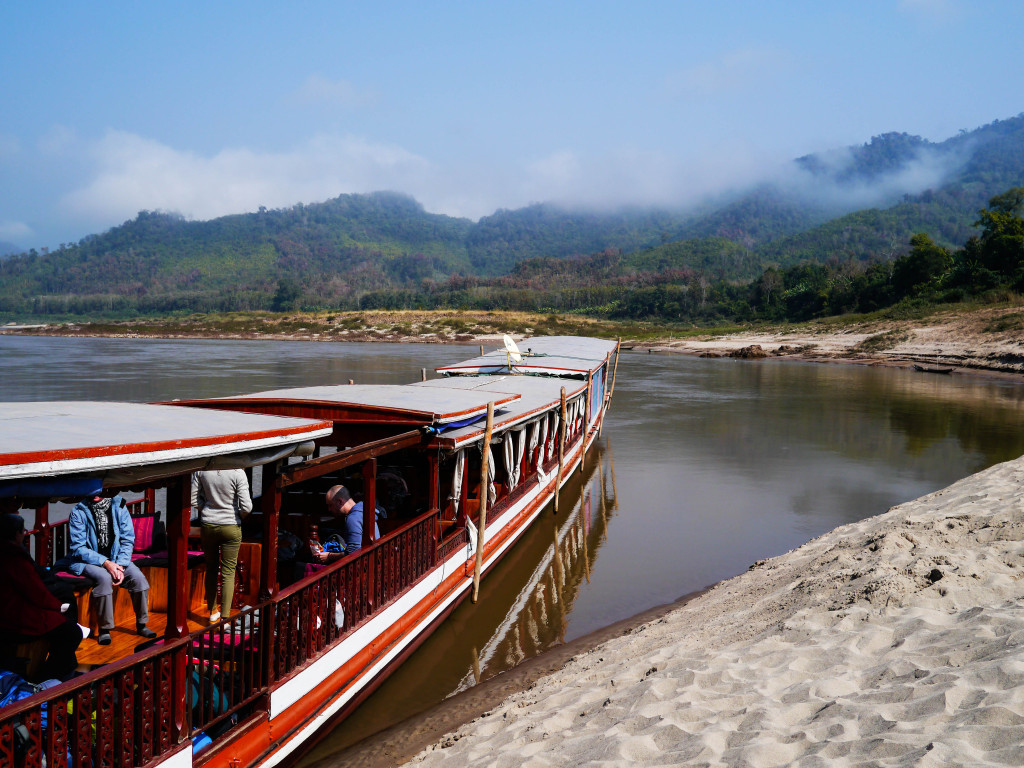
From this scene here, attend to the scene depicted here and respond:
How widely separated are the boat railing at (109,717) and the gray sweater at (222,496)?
159 cm

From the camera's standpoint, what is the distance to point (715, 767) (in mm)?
3270

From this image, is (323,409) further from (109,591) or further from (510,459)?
(510,459)

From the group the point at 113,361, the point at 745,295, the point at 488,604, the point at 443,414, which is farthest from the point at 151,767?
the point at 745,295

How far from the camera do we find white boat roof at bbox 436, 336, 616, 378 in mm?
14203

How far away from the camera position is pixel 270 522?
15.4 ft

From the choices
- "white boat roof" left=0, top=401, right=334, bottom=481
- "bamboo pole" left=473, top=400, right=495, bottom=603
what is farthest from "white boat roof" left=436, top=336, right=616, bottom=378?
"white boat roof" left=0, top=401, right=334, bottom=481

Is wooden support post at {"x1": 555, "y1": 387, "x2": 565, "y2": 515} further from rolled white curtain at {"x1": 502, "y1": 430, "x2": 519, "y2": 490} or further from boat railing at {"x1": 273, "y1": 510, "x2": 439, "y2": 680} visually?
boat railing at {"x1": 273, "y1": 510, "x2": 439, "y2": 680}

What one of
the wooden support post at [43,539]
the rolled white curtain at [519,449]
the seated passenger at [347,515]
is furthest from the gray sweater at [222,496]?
the rolled white curtain at [519,449]

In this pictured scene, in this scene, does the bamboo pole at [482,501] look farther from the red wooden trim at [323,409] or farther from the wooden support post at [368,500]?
the wooden support post at [368,500]

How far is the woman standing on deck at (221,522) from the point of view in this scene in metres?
5.29

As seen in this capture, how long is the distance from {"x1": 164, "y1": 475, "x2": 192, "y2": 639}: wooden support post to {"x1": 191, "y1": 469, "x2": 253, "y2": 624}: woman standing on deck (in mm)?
1082

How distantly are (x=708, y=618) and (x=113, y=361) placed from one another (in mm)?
45403

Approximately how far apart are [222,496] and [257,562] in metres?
0.95

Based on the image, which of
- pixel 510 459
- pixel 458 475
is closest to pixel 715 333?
pixel 510 459
